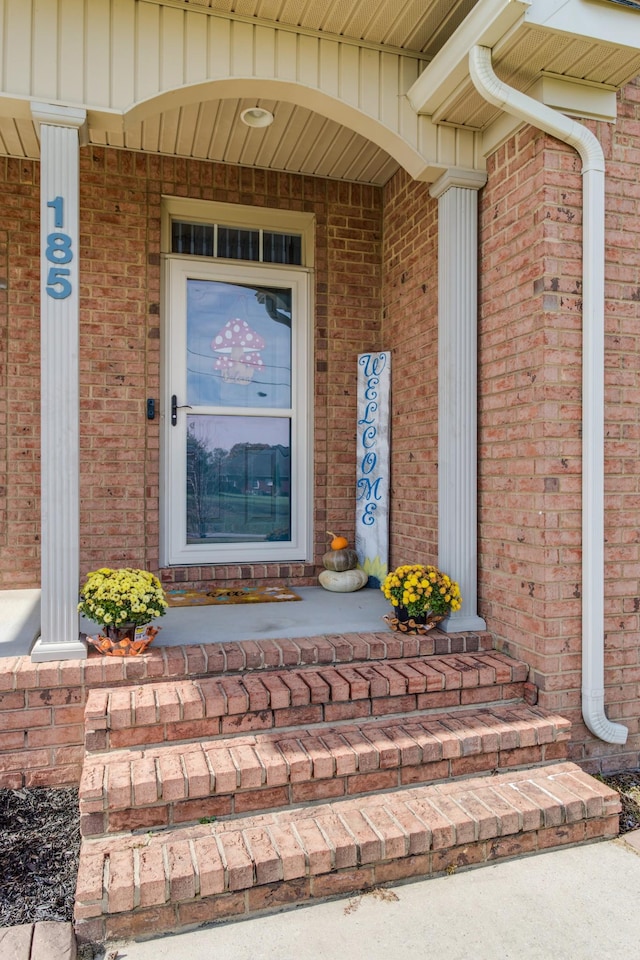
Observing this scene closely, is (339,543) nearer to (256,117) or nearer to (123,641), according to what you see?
(123,641)

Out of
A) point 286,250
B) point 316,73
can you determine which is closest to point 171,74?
point 316,73

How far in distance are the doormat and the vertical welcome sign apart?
1.97 feet

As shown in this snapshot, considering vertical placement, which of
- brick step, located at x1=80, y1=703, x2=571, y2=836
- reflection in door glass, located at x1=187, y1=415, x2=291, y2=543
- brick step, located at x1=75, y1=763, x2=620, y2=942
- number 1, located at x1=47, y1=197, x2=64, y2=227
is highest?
number 1, located at x1=47, y1=197, x2=64, y2=227

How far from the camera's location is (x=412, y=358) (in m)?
3.96

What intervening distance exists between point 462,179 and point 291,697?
2532 millimetres

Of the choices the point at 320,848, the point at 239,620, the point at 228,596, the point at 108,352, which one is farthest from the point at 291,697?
the point at 108,352

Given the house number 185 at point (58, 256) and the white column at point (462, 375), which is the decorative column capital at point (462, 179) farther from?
the house number 185 at point (58, 256)

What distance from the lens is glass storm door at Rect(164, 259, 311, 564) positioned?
13.6 feet

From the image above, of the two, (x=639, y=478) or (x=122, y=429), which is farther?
(x=122, y=429)

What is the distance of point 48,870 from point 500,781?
1.62 meters

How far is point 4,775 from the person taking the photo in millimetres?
2521

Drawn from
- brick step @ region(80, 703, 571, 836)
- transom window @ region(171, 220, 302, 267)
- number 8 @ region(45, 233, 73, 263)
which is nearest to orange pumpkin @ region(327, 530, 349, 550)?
brick step @ region(80, 703, 571, 836)

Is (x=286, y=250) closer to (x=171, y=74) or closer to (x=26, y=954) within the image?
(x=171, y=74)

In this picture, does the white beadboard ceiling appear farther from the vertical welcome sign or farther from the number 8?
the vertical welcome sign
